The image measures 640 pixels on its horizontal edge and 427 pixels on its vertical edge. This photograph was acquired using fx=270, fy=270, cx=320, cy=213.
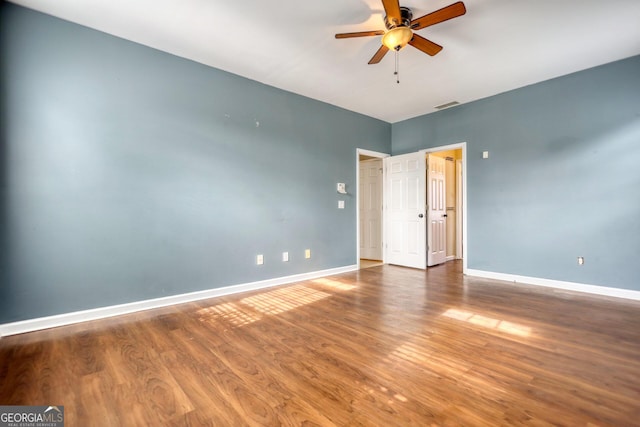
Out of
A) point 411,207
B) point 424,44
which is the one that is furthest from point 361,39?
point 411,207

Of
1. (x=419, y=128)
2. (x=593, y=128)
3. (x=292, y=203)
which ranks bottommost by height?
(x=292, y=203)

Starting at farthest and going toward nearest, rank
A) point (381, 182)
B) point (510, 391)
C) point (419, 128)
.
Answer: point (381, 182)
point (419, 128)
point (510, 391)

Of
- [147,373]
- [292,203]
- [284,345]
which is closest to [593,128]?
[292,203]

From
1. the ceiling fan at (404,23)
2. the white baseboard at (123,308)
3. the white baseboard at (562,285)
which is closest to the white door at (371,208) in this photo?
the white baseboard at (562,285)

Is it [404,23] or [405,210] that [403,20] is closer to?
[404,23]

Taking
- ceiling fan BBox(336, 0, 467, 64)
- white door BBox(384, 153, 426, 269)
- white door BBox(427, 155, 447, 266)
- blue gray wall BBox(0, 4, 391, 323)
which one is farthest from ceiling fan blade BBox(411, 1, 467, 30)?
white door BBox(427, 155, 447, 266)

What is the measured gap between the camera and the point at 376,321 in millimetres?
2605

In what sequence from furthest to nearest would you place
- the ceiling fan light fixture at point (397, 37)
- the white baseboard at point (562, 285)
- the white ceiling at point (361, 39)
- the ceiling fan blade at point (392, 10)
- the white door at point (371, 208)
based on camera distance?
the white door at point (371, 208)
the white baseboard at point (562, 285)
the white ceiling at point (361, 39)
the ceiling fan light fixture at point (397, 37)
the ceiling fan blade at point (392, 10)

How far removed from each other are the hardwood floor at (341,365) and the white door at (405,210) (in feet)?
6.82

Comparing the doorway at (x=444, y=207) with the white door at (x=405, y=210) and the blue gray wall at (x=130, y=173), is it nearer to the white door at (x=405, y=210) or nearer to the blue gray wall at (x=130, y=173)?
the white door at (x=405, y=210)

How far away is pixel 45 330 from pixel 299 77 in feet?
12.7

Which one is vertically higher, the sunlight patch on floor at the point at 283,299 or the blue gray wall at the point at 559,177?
the blue gray wall at the point at 559,177

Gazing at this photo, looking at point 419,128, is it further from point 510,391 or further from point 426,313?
point 510,391

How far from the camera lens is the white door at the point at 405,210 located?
5035 millimetres
